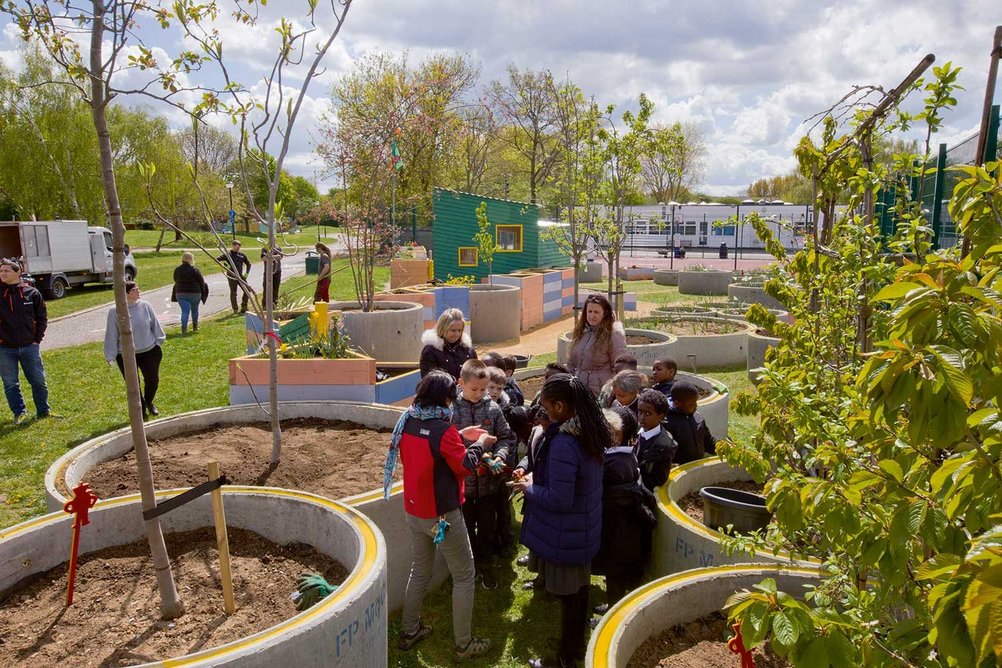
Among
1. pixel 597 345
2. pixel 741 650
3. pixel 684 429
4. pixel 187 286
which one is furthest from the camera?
pixel 187 286

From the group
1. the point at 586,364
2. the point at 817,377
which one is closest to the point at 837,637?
the point at 817,377

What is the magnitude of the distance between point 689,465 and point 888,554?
3564 millimetres

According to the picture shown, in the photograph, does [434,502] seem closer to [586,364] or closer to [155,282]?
[586,364]

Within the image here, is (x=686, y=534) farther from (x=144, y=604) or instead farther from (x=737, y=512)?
(x=144, y=604)

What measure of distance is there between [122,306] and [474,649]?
2683mm

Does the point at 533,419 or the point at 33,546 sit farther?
the point at 533,419

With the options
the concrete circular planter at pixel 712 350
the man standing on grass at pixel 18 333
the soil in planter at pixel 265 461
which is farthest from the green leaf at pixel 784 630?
the concrete circular planter at pixel 712 350

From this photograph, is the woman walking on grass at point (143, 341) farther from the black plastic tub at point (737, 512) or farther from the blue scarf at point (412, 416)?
the black plastic tub at point (737, 512)

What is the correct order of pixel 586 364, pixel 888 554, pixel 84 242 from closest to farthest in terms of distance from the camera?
pixel 888 554
pixel 586 364
pixel 84 242

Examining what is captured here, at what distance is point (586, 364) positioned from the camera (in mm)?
6477

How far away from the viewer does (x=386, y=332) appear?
9.97 metres

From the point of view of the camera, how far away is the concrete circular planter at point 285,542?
A: 2.71 meters

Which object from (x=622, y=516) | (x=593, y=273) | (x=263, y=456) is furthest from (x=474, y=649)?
(x=593, y=273)

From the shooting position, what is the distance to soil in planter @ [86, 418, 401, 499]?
496 centimetres
